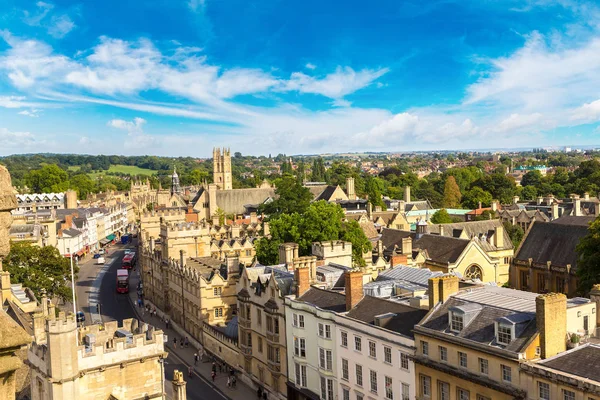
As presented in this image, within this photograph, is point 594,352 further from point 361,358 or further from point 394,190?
point 394,190

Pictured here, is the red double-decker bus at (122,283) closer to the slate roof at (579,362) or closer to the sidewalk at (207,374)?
the sidewalk at (207,374)

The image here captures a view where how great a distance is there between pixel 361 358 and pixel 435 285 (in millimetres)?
5702

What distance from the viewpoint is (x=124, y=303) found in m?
64.7

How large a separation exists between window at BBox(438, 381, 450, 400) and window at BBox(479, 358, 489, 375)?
1.97 m

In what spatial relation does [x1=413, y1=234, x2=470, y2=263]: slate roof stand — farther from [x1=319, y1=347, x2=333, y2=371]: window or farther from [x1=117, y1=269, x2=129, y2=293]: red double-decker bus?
[x1=117, y1=269, x2=129, y2=293]: red double-decker bus

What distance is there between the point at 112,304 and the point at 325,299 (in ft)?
117

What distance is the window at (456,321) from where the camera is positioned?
2660 cm

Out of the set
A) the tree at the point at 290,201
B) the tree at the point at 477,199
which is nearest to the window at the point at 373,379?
the tree at the point at 290,201

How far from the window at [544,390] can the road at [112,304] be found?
22.1 meters

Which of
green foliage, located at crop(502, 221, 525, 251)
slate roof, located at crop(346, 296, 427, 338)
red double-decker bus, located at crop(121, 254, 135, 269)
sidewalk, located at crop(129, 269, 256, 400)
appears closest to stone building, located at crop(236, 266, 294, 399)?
sidewalk, located at crop(129, 269, 256, 400)

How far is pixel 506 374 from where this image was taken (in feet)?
79.2

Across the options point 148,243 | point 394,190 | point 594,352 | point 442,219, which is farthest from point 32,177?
point 594,352

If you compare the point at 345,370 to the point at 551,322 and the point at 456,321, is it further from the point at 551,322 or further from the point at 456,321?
the point at 551,322

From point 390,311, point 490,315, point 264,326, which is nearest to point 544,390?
point 490,315
